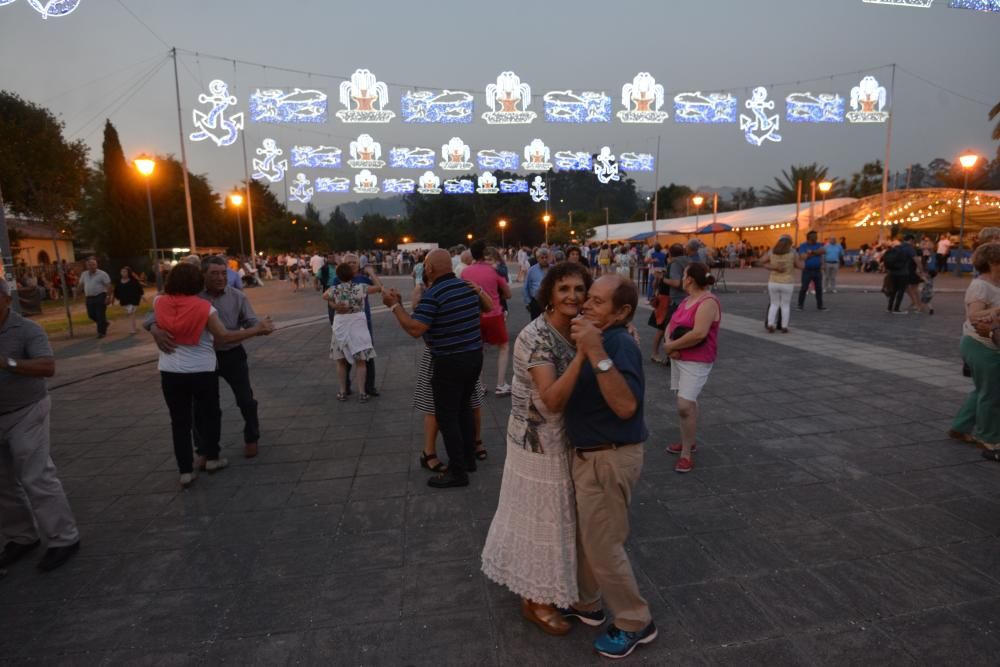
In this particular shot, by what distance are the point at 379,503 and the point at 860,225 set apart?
33.0 m

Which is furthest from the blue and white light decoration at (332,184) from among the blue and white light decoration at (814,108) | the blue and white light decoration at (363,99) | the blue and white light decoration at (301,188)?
the blue and white light decoration at (814,108)

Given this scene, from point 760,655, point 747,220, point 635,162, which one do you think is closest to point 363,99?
point 635,162

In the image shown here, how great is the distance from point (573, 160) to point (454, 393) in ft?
71.6

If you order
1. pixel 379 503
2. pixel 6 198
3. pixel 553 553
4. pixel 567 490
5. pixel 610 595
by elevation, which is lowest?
pixel 379 503

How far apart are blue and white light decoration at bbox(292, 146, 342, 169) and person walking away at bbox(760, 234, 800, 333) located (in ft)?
51.7

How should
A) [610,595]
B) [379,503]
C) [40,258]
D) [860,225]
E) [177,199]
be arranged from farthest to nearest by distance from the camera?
1. [177,199]
2. [40,258]
3. [860,225]
4. [379,503]
5. [610,595]

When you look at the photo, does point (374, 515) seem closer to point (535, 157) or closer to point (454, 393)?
point (454, 393)

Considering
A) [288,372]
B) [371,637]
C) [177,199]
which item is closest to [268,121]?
[288,372]

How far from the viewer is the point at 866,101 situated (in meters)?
17.2

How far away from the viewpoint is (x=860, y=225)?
94.6 feet

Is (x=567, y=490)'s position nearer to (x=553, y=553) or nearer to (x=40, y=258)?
(x=553, y=553)

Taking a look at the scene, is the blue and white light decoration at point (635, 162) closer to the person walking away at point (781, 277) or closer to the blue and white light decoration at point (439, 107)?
the blue and white light decoration at point (439, 107)

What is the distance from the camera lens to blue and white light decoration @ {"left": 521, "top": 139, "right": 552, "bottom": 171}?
21.9m

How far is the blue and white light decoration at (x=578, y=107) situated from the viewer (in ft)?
52.9
